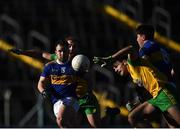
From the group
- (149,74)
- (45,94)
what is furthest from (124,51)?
(45,94)

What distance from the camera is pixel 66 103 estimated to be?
11.9 metres

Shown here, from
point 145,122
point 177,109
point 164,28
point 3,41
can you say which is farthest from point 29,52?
point 164,28

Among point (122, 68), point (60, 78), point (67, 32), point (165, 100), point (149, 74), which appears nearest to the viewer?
point (165, 100)

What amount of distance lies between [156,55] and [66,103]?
1785 mm

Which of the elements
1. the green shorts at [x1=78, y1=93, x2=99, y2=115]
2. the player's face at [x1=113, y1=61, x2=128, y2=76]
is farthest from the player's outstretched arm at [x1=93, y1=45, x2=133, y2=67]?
the green shorts at [x1=78, y1=93, x2=99, y2=115]

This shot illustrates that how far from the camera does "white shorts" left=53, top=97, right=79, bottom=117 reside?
11836 millimetres

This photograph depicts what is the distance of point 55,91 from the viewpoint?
1220cm

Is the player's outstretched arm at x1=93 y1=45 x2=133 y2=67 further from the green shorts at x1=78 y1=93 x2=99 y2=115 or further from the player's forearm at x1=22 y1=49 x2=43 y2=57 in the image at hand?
the player's forearm at x1=22 y1=49 x2=43 y2=57

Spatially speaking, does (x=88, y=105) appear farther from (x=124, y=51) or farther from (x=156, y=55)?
(x=124, y=51)

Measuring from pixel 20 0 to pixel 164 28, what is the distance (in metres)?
4.01

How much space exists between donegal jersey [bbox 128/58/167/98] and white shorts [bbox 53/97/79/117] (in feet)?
5.14

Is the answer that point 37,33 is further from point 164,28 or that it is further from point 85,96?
point 85,96

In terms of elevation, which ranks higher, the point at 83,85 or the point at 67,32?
the point at 67,32

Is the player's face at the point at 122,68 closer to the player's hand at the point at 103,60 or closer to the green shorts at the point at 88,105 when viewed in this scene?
the player's hand at the point at 103,60
